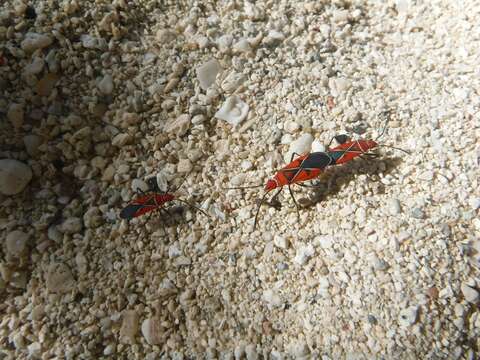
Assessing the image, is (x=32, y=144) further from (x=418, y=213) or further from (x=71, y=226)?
(x=418, y=213)

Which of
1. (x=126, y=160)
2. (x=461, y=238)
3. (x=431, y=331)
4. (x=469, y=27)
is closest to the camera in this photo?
(x=431, y=331)

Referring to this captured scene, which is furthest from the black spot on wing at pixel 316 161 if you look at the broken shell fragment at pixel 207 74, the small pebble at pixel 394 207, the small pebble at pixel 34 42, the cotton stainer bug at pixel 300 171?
the small pebble at pixel 34 42

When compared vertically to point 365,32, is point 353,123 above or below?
below

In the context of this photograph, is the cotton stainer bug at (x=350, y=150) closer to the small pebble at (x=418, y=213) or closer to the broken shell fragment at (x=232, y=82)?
the small pebble at (x=418, y=213)

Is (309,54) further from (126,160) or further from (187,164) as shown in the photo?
(126,160)

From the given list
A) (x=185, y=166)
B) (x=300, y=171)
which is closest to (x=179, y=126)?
→ (x=185, y=166)

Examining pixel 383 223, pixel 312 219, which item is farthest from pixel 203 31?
pixel 383 223
